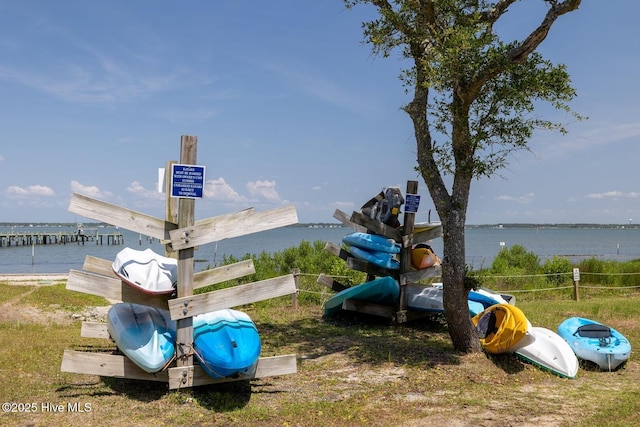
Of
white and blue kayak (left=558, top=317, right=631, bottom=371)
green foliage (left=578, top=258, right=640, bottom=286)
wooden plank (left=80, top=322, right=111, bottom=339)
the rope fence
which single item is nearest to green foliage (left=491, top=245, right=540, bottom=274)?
the rope fence

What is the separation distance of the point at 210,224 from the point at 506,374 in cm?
435

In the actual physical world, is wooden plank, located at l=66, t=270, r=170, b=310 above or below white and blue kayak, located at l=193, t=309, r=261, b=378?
above

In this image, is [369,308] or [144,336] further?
[369,308]

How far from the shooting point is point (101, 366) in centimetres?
583

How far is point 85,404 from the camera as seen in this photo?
5574 millimetres

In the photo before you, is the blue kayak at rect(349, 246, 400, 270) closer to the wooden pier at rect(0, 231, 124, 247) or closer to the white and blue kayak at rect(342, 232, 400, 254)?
the white and blue kayak at rect(342, 232, 400, 254)

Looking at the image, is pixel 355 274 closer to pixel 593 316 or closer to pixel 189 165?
pixel 593 316

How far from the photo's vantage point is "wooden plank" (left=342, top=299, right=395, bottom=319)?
33.7 feet

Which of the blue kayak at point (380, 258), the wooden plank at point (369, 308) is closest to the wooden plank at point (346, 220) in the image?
the blue kayak at point (380, 258)

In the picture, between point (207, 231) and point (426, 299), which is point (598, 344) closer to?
point (426, 299)

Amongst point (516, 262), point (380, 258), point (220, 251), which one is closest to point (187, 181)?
point (380, 258)

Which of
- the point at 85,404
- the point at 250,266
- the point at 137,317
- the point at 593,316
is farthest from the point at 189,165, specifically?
the point at 593,316

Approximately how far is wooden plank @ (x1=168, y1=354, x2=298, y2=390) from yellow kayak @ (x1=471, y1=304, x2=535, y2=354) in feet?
9.74

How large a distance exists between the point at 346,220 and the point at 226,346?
5.05 metres
